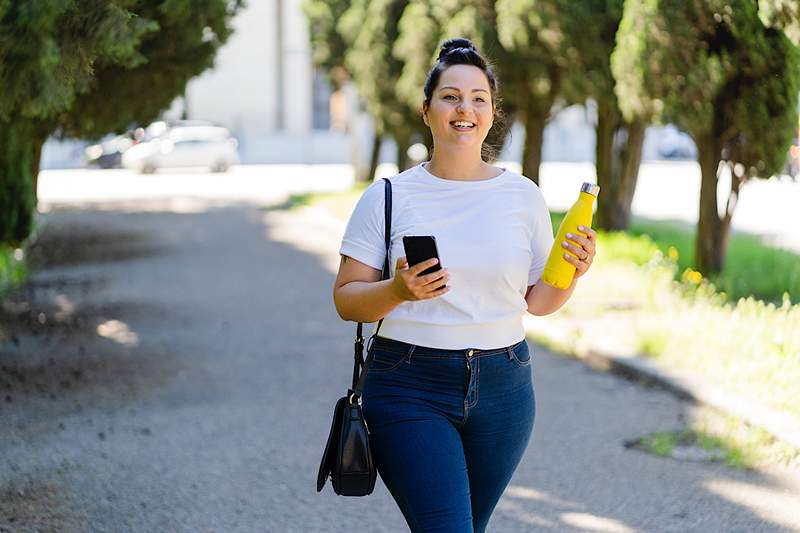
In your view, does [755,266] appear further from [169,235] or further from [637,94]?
[169,235]

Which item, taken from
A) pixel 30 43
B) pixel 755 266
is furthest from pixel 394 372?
pixel 755 266

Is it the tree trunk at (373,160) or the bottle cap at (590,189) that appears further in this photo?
the tree trunk at (373,160)

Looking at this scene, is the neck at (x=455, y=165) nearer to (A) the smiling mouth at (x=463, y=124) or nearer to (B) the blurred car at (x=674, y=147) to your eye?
(A) the smiling mouth at (x=463, y=124)

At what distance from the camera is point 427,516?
2838 mm

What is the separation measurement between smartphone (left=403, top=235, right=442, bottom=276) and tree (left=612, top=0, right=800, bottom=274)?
7.50m

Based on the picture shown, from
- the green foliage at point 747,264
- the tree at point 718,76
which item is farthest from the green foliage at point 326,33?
the tree at point 718,76

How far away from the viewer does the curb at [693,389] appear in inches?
235

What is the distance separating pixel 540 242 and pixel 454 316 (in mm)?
415

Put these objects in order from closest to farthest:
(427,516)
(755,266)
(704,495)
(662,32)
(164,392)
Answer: (427,516)
(704,495)
(164,392)
(662,32)
(755,266)

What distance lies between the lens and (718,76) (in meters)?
9.50

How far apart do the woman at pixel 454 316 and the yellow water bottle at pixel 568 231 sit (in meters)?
0.03

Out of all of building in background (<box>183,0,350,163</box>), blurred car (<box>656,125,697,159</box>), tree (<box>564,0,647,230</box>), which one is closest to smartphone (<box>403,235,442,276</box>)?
tree (<box>564,0,647,230</box>)

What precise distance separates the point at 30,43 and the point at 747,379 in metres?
4.63

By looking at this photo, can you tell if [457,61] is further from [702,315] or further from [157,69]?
[157,69]
